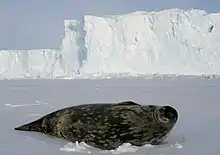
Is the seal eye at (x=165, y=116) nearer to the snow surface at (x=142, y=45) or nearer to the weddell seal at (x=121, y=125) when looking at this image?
the weddell seal at (x=121, y=125)

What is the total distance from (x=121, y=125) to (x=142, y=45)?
30.0 meters

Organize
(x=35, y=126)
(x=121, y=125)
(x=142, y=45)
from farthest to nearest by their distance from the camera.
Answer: (x=142, y=45) < (x=35, y=126) < (x=121, y=125)

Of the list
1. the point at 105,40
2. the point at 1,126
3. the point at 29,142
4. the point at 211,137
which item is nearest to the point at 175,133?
the point at 211,137

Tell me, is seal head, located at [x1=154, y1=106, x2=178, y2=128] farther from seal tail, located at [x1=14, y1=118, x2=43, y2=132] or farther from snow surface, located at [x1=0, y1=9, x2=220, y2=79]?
snow surface, located at [x1=0, y1=9, x2=220, y2=79]

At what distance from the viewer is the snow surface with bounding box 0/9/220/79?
1207 inches

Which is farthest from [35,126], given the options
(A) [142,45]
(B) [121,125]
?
(A) [142,45]

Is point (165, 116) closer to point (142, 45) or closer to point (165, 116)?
point (165, 116)

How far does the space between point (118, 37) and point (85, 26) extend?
11.0 feet

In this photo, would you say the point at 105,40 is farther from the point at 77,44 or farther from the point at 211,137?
the point at 211,137

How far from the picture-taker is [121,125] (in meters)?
2.16

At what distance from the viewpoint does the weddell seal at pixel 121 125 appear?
7.07 ft

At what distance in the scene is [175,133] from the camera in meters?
2.77

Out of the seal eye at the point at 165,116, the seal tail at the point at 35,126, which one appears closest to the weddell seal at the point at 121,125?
the seal eye at the point at 165,116

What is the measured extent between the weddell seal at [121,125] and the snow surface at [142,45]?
2848 cm
